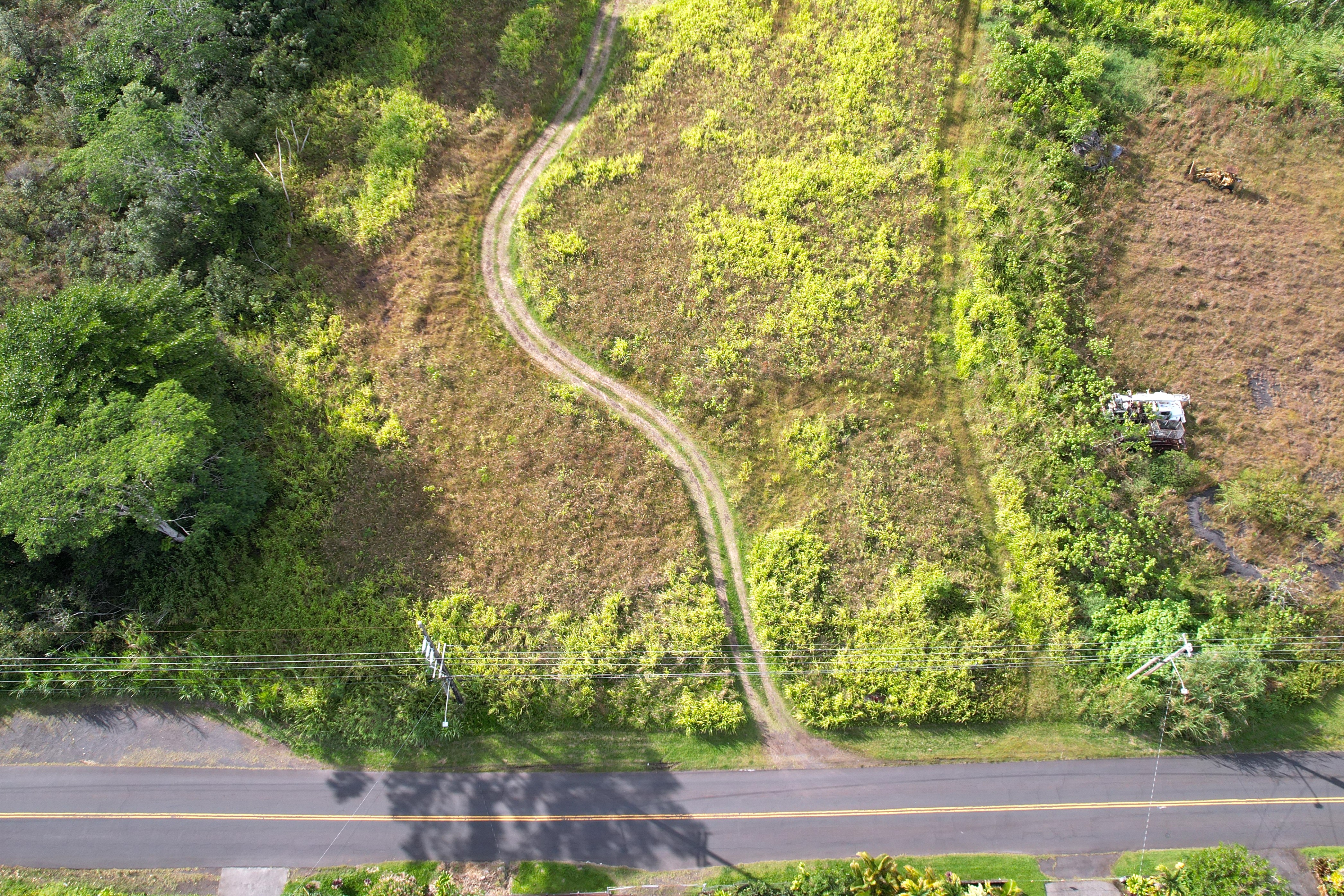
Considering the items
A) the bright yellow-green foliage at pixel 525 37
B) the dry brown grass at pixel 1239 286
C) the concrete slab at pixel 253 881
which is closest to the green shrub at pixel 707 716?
the concrete slab at pixel 253 881

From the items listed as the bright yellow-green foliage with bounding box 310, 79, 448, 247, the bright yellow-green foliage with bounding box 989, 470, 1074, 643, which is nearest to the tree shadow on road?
the bright yellow-green foliage with bounding box 989, 470, 1074, 643

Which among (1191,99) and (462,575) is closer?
(462,575)

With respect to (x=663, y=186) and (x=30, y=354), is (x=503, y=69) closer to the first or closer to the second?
(x=663, y=186)

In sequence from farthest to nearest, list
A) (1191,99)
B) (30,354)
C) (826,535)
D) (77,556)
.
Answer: (1191,99) < (826,535) < (77,556) < (30,354)

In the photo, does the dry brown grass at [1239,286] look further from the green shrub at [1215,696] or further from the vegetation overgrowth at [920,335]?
the green shrub at [1215,696]

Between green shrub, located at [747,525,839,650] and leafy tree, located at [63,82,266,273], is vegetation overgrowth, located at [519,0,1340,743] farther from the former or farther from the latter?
leafy tree, located at [63,82,266,273]

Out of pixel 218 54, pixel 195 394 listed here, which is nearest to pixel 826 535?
pixel 195 394
